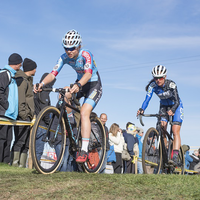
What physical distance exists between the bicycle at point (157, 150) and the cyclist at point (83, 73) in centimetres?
223

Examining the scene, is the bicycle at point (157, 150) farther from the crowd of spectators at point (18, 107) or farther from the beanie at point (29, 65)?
the beanie at point (29, 65)

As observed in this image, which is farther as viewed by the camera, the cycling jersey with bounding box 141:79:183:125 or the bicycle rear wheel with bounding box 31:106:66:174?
the cycling jersey with bounding box 141:79:183:125

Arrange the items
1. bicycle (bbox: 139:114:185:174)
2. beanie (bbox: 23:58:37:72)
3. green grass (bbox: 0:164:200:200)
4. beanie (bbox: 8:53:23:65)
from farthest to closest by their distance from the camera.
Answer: beanie (bbox: 23:58:37:72) < bicycle (bbox: 139:114:185:174) < beanie (bbox: 8:53:23:65) < green grass (bbox: 0:164:200:200)

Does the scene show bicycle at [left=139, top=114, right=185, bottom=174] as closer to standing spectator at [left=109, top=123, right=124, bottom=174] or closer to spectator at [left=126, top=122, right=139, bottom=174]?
standing spectator at [left=109, top=123, right=124, bottom=174]

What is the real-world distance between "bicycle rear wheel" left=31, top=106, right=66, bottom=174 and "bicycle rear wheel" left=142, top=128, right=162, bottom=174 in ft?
9.11

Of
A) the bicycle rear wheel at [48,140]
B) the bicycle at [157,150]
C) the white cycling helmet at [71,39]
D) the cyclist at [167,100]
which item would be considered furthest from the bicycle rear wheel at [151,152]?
the white cycling helmet at [71,39]

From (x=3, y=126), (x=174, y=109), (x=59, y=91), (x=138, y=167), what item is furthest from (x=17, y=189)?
(x=138, y=167)

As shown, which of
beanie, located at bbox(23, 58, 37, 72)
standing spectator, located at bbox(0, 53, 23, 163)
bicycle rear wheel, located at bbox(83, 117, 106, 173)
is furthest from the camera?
beanie, located at bbox(23, 58, 37, 72)

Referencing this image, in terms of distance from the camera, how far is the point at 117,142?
1293cm

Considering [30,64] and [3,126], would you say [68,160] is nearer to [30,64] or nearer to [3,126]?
[3,126]

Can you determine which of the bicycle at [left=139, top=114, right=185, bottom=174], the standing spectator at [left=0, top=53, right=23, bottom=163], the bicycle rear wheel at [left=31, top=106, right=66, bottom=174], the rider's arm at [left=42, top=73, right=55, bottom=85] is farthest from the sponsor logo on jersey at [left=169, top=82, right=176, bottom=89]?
the standing spectator at [left=0, top=53, right=23, bottom=163]

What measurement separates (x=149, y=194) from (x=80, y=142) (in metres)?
2.88

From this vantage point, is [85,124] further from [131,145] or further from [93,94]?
[131,145]

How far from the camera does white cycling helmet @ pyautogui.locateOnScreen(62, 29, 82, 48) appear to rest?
22.6 ft
